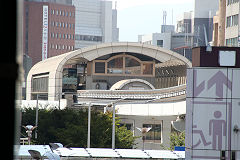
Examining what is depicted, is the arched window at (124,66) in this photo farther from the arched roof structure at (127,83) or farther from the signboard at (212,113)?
the signboard at (212,113)

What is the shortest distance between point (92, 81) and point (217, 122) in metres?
91.8

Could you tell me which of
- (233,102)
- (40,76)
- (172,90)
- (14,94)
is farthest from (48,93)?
(14,94)

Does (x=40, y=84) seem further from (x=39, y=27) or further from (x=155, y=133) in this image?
(x=39, y=27)

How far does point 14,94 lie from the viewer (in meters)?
1.77

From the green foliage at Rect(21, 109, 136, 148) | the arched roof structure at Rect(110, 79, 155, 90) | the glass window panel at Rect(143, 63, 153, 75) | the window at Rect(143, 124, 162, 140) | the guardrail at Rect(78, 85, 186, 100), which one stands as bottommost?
the window at Rect(143, 124, 162, 140)

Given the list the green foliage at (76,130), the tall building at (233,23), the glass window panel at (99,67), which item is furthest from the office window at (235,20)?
the glass window panel at (99,67)

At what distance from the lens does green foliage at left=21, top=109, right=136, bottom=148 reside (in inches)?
2007

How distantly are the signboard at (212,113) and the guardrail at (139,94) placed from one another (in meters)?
52.8

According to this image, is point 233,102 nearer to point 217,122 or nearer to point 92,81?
point 217,122

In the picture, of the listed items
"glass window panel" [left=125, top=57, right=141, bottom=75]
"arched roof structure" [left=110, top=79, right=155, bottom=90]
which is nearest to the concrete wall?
"arched roof structure" [left=110, top=79, right=155, bottom=90]

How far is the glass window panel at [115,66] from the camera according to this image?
109 metres

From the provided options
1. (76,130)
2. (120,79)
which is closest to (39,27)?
(120,79)

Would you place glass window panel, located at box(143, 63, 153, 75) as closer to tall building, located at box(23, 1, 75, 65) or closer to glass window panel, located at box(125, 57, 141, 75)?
glass window panel, located at box(125, 57, 141, 75)

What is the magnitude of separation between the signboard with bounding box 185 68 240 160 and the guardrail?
173 feet
